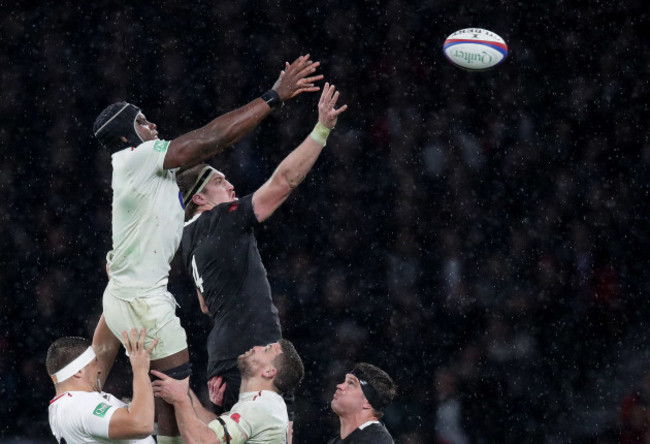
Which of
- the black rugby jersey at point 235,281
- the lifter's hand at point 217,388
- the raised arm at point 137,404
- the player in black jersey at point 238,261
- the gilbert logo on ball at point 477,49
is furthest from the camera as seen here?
the gilbert logo on ball at point 477,49

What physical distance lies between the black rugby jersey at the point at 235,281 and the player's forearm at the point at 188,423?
2.01ft

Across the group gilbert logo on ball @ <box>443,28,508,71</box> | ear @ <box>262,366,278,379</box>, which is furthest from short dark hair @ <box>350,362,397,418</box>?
gilbert logo on ball @ <box>443,28,508,71</box>

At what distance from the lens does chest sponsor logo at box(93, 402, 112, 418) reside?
15.2ft

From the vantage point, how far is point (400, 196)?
9.50 m

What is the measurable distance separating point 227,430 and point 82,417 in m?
0.75

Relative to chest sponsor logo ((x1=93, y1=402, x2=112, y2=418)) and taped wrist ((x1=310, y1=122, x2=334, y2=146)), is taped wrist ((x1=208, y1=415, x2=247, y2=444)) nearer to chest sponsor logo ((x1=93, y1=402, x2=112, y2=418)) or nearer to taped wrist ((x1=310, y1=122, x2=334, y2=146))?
chest sponsor logo ((x1=93, y1=402, x2=112, y2=418))

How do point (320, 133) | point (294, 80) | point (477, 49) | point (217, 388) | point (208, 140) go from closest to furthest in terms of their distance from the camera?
point (208, 140) < point (294, 80) < point (320, 133) < point (217, 388) < point (477, 49)

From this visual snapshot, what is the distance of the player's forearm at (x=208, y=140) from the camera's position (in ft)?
14.9

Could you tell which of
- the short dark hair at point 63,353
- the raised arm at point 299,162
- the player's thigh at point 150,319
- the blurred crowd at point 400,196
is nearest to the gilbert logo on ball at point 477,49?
the blurred crowd at point 400,196

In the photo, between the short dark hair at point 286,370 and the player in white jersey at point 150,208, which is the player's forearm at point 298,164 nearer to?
the player in white jersey at point 150,208

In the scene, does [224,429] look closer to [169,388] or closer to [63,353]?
[169,388]

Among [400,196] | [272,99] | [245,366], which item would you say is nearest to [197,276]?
[245,366]

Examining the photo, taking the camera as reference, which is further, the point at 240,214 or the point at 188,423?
the point at 240,214

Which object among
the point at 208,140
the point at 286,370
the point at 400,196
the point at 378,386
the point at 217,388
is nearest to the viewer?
the point at 208,140
